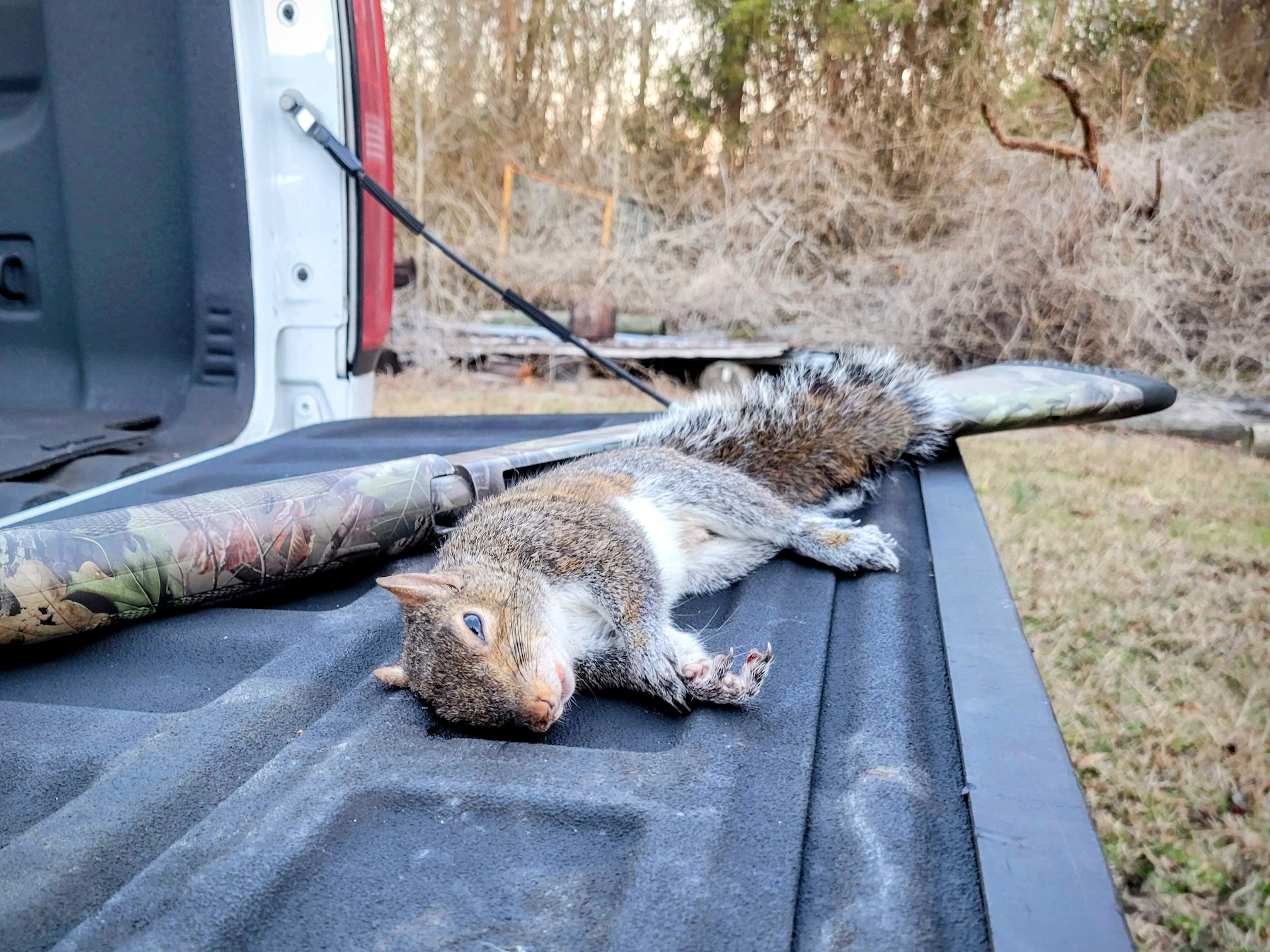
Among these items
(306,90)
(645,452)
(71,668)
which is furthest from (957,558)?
(306,90)

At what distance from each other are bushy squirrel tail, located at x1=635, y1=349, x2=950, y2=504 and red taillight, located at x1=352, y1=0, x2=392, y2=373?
1118mm

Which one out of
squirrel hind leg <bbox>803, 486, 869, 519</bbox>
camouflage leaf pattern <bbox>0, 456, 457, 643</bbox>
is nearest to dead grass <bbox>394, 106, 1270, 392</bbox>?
squirrel hind leg <bbox>803, 486, 869, 519</bbox>

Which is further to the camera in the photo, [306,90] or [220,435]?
[220,435]

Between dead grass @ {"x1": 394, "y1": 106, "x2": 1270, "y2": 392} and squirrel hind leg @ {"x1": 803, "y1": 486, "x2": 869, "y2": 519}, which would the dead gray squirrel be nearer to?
squirrel hind leg @ {"x1": 803, "y1": 486, "x2": 869, "y2": 519}

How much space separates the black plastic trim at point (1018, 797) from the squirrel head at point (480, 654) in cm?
58

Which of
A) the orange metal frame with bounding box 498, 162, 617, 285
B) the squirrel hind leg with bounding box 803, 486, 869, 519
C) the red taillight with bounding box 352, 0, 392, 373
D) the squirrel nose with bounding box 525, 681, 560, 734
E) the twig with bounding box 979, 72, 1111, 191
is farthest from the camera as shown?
the orange metal frame with bounding box 498, 162, 617, 285

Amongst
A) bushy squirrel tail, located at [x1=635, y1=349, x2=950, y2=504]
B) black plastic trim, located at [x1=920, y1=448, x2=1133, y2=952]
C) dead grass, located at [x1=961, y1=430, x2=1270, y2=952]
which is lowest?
dead grass, located at [x1=961, y1=430, x2=1270, y2=952]

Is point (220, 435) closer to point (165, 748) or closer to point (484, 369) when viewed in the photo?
point (165, 748)

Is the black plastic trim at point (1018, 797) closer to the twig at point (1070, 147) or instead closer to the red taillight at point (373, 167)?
the red taillight at point (373, 167)

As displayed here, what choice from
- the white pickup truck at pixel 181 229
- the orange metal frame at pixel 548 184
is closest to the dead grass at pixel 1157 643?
the orange metal frame at pixel 548 184

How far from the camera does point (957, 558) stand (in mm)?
1836

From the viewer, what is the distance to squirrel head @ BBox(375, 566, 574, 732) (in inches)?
49.0

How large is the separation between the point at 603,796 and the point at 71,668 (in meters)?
1.05

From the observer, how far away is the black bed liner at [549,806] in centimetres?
89
